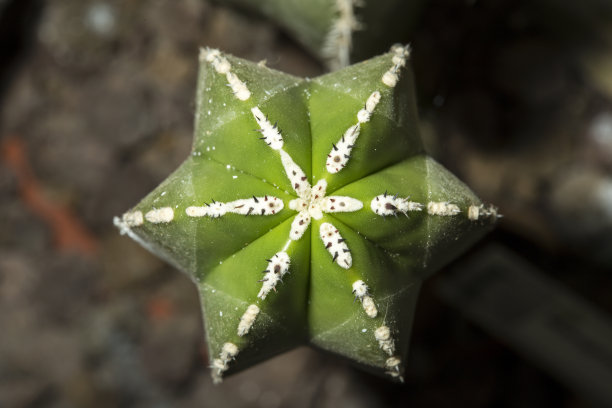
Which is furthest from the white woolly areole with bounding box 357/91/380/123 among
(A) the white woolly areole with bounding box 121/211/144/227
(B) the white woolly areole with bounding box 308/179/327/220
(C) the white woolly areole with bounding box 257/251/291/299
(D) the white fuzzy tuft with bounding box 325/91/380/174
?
(A) the white woolly areole with bounding box 121/211/144/227

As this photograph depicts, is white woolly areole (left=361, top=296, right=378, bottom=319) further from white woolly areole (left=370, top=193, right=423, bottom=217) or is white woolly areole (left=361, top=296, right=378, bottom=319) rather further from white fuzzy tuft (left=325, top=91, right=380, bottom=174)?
white fuzzy tuft (left=325, top=91, right=380, bottom=174)

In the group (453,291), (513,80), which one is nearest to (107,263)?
(453,291)

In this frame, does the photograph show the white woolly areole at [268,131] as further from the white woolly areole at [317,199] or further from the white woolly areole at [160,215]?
the white woolly areole at [160,215]

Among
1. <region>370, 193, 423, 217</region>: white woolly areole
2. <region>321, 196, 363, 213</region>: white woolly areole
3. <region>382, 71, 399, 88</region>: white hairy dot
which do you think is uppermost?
<region>382, 71, 399, 88</region>: white hairy dot

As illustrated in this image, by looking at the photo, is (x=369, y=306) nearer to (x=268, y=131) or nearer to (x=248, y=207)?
(x=248, y=207)

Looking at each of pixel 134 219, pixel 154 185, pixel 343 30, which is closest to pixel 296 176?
pixel 134 219

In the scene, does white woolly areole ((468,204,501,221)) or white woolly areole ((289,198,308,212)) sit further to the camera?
white woolly areole ((468,204,501,221))

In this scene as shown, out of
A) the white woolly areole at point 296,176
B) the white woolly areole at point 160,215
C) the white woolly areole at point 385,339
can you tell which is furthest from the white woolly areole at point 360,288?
the white woolly areole at point 160,215
